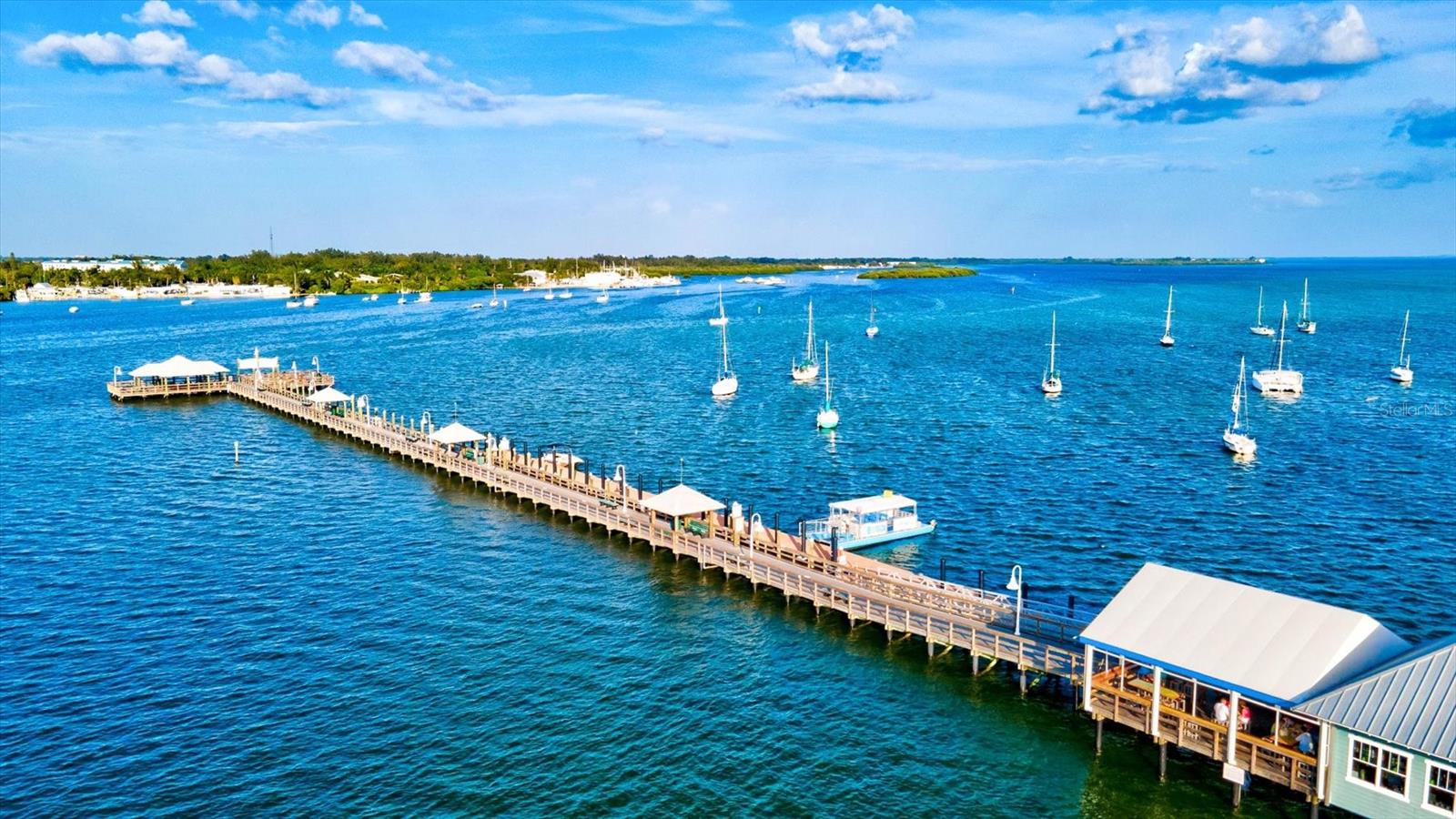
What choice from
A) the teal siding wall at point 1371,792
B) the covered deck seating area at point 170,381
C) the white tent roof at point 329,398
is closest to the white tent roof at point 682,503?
the teal siding wall at point 1371,792

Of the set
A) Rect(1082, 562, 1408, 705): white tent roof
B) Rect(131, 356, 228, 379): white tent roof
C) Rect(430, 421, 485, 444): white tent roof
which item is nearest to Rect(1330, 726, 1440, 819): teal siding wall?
Rect(1082, 562, 1408, 705): white tent roof

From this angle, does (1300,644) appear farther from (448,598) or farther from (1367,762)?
(448,598)

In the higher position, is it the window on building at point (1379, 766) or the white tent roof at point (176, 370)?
the white tent roof at point (176, 370)

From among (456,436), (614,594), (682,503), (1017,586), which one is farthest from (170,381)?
(1017,586)

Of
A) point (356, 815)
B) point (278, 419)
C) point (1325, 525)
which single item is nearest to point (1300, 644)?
point (356, 815)

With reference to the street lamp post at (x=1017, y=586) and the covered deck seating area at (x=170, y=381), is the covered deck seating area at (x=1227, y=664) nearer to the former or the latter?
the street lamp post at (x=1017, y=586)

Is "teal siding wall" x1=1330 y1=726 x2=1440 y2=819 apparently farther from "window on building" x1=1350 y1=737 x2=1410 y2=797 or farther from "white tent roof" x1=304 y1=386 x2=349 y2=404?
"white tent roof" x1=304 y1=386 x2=349 y2=404

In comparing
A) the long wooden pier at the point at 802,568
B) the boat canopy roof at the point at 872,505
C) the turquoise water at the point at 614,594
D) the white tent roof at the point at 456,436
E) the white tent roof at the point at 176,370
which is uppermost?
the white tent roof at the point at 176,370
